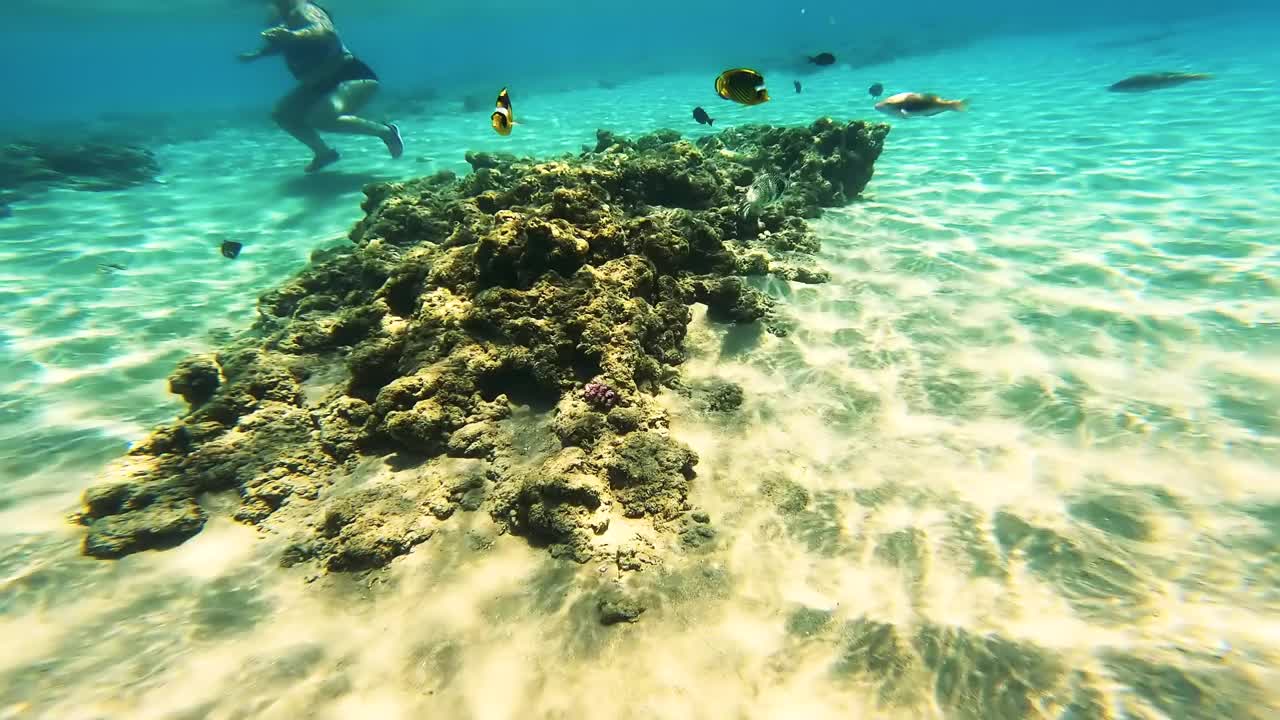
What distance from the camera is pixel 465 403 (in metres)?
3.88

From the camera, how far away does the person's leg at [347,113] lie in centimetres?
1401

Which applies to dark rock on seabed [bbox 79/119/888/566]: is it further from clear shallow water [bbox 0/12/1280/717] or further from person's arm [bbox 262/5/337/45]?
person's arm [bbox 262/5/337/45]

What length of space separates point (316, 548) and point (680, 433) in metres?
2.49

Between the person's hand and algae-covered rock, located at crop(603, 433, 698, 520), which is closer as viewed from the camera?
algae-covered rock, located at crop(603, 433, 698, 520)

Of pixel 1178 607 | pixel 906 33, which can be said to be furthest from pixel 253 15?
pixel 1178 607

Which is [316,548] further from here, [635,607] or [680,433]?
[680,433]

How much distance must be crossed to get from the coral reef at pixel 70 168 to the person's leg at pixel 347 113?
6.47 m

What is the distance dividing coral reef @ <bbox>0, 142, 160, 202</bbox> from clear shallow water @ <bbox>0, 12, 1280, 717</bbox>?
1050cm

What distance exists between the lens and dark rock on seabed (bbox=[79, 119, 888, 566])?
3.29 metres

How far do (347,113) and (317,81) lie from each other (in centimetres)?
98

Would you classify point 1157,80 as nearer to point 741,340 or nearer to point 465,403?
point 741,340

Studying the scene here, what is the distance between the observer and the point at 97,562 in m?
3.26

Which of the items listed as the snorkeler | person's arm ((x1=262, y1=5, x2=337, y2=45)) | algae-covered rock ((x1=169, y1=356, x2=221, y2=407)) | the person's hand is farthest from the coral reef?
algae-covered rock ((x1=169, y1=356, x2=221, y2=407))

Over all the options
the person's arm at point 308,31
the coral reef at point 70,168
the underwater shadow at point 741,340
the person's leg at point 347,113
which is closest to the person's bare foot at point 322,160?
the person's leg at point 347,113
